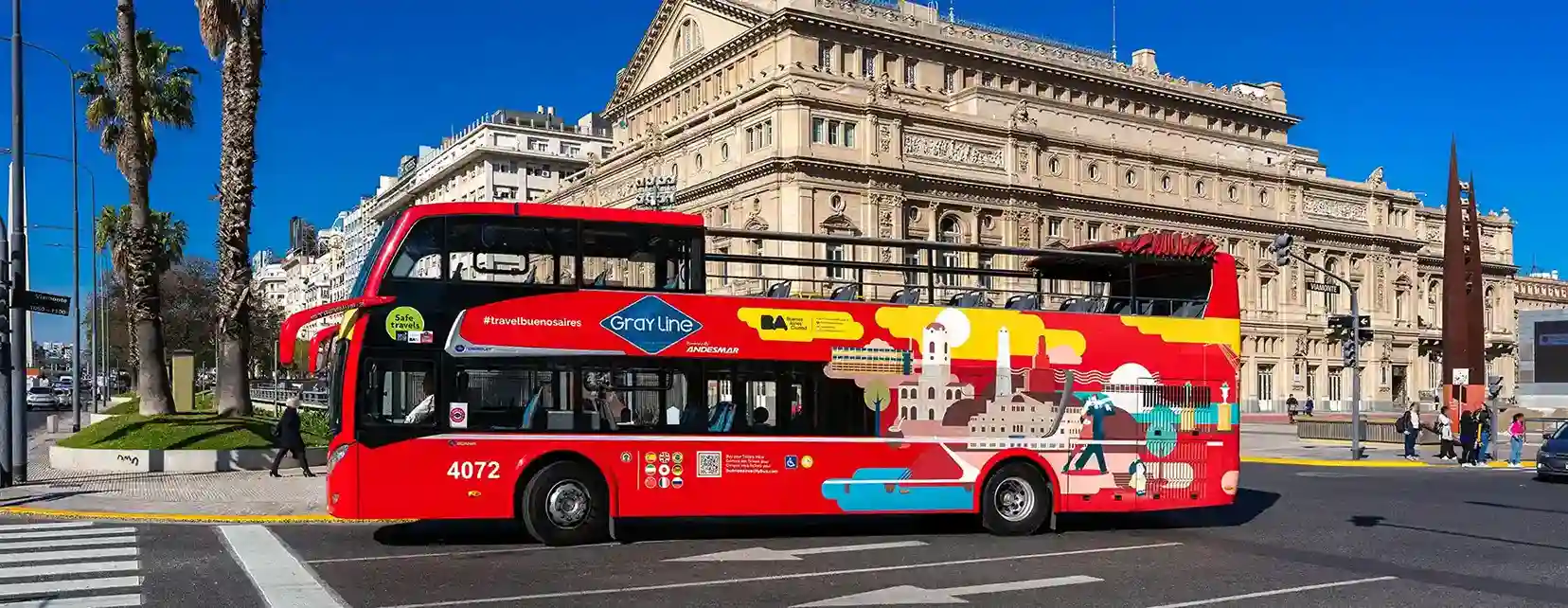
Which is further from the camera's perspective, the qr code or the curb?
the curb

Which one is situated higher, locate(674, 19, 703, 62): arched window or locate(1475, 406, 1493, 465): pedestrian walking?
locate(674, 19, 703, 62): arched window

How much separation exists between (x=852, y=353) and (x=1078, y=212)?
61.3m

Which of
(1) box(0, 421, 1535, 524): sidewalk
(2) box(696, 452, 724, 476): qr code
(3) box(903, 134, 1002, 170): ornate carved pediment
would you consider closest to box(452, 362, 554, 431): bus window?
(2) box(696, 452, 724, 476): qr code

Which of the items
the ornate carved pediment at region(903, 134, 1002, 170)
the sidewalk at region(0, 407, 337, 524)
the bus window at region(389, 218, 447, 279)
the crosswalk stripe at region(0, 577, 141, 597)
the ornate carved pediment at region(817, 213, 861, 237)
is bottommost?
the sidewalk at region(0, 407, 337, 524)

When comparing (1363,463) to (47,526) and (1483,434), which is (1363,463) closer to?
(1483,434)

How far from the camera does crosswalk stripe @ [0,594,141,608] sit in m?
10.7

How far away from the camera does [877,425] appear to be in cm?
1598

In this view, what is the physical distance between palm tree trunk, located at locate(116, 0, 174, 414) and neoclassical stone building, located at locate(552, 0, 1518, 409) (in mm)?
26572

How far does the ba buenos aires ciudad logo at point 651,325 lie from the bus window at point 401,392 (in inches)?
82.2

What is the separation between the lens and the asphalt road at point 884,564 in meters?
11.5

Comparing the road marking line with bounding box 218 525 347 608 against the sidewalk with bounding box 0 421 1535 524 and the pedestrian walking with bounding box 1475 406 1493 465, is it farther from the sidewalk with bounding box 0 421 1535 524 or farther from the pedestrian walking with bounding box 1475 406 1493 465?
the pedestrian walking with bounding box 1475 406 1493 465

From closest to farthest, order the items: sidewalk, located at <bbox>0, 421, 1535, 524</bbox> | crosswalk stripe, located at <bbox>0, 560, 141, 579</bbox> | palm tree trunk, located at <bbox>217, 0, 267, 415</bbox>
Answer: crosswalk stripe, located at <bbox>0, 560, 141, 579</bbox>
sidewalk, located at <bbox>0, 421, 1535, 524</bbox>
palm tree trunk, located at <bbox>217, 0, 267, 415</bbox>

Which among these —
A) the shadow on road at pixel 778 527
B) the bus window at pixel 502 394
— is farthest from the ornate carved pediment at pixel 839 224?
the bus window at pixel 502 394

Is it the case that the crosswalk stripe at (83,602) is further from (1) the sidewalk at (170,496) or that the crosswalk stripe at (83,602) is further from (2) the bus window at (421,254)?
(1) the sidewalk at (170,496)
